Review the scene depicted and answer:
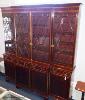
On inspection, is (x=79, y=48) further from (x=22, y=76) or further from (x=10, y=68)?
(x=10, y=68)

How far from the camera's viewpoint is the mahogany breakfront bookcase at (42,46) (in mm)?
2453

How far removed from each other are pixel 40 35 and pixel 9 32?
2.96 feet

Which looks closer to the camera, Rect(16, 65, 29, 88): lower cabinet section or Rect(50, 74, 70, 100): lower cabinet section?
Rect(50, 74, 70, 100): lower cabinet section

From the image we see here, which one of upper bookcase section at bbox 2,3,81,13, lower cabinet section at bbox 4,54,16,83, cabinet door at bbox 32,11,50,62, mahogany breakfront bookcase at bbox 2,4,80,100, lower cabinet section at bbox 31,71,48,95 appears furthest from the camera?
lower cabinet section at bbox 4,54,16,83

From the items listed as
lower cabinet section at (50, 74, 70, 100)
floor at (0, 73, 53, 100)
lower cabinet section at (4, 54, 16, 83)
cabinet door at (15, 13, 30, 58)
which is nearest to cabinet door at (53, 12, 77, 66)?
lower cabinet section at (50, 74, 70, 100)

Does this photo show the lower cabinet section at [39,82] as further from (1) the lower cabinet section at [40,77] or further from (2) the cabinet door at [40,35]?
(2) the cabinet door at [40,35]

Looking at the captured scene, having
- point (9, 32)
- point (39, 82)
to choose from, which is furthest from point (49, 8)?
point (39, 82)

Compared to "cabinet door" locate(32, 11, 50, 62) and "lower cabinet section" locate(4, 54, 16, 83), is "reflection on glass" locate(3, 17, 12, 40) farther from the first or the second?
"cabinet door" locate(32, 11, 50, 62)

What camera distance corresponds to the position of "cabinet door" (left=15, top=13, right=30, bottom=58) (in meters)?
2.89

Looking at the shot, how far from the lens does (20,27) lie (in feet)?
9.92

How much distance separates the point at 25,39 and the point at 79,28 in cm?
116

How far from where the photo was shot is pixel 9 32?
3271 mm

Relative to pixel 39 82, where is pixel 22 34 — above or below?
above

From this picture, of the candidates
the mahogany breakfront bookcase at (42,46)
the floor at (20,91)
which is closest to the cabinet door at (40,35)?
the mahogany breakfront bookcase at (42,46)
